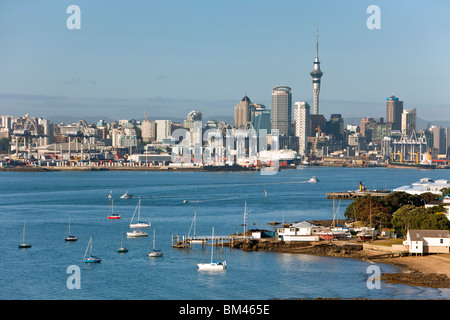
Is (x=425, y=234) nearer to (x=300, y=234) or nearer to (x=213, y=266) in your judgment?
(x=300, y=234)

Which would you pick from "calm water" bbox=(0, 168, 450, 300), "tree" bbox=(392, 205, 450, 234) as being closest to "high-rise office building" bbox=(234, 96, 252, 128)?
"calm water" bbox=(0, 168, 450, 300)

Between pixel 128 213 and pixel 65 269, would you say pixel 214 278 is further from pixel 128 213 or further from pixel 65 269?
pixel 128 213

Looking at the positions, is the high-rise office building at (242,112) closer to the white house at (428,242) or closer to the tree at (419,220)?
the tree at (419,220)

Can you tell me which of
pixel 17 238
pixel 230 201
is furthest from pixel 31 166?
pixel 17 238

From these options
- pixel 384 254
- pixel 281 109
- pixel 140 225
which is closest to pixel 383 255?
pixel 384 254

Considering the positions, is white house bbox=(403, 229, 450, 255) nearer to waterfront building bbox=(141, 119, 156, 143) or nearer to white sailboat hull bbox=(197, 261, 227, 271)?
white sailboat hull bbox=(197, 261, 227, 271)

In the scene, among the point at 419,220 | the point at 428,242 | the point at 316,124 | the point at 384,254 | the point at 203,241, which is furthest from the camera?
the point at 316,124
